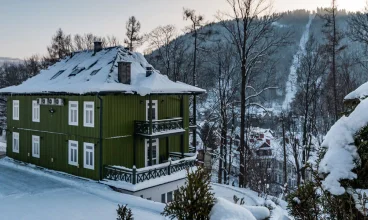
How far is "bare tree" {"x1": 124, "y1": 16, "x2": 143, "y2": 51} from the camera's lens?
1264 inches

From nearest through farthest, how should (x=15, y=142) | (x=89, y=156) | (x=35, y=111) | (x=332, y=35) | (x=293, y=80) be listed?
1. (x=89, y=156)
2. (x=35, y=111)
3. (x=332, y=35)
4. (x=15, y=142)
5. (x=293, y=80)

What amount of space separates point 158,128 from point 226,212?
449 inches

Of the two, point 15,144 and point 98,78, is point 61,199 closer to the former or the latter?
point 98,78

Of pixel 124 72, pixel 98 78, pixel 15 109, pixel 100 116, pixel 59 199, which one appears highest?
pixel 124 72

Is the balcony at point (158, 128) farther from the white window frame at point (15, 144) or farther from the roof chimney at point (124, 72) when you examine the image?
the white window frame at point (15, 144)

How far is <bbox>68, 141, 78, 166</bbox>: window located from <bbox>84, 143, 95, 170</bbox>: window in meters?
0.81

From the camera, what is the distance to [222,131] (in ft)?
89.2

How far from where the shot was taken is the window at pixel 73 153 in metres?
17.8

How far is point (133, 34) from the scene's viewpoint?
32344 millimetres

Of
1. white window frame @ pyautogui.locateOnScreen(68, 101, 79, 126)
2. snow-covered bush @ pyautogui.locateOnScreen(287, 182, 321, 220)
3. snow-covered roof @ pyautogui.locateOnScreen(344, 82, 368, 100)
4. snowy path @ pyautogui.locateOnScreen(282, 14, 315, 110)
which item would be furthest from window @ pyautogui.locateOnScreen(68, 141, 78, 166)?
snowy path @ pyautogui.locateOnScreen(282, 14, 315, 110)

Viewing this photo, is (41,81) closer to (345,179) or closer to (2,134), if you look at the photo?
(345,179)

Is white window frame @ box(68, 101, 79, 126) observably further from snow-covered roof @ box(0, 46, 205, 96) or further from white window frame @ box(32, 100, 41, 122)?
white window frame @ box(32, 100, 41, 122)

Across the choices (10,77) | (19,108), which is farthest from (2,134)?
(19,108)

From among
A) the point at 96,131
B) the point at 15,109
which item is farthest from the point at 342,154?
the point at 15,109
